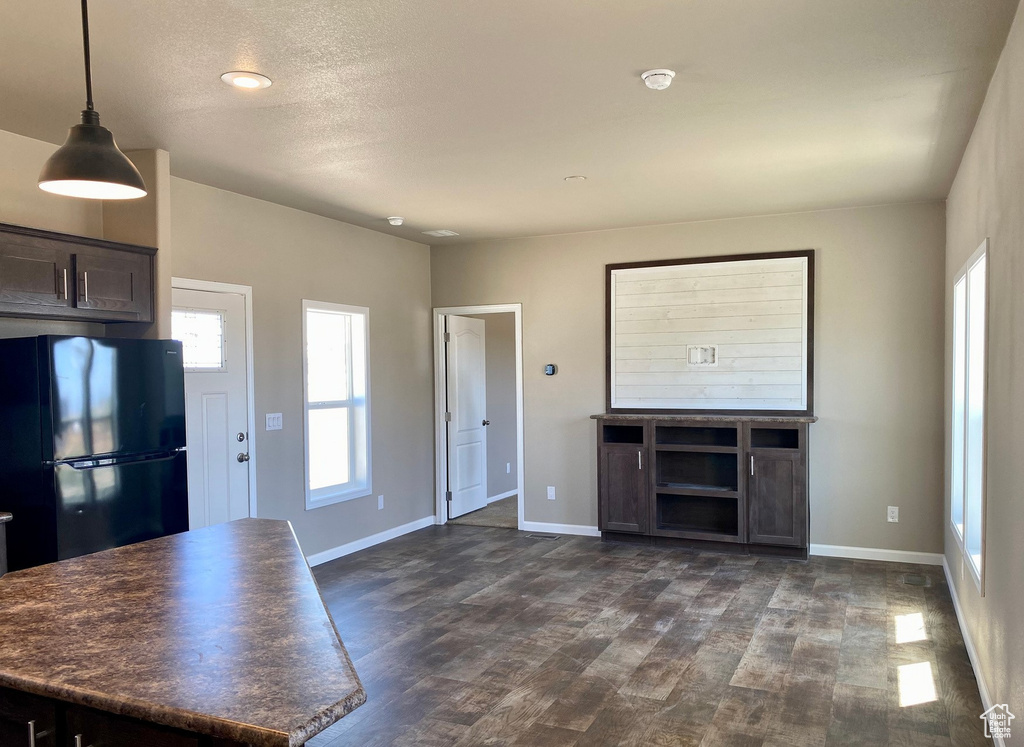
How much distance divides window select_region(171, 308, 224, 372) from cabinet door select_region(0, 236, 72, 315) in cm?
104

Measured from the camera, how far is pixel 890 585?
5.01m

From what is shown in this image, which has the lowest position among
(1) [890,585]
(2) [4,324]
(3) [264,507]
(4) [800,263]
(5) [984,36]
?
(1) [890,585]

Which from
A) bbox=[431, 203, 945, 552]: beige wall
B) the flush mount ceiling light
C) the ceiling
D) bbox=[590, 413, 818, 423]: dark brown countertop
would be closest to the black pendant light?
the ceiling

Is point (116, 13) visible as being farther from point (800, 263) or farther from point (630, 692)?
point (800, 263)

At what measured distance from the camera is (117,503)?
3.59m

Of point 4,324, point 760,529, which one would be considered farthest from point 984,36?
point 4,324

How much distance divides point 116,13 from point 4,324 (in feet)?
6.10

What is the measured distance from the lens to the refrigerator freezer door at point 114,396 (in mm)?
3369

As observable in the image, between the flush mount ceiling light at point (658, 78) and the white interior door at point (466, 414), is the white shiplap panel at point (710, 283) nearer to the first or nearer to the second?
the white interior door at point (466, 414)

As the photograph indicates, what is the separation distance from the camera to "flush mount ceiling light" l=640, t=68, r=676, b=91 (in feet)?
9.94

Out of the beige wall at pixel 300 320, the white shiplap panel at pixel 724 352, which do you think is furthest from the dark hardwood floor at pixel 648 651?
the white shiplap panel at pixel 724 352

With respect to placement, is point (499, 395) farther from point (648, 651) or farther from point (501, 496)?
point (648, 651)

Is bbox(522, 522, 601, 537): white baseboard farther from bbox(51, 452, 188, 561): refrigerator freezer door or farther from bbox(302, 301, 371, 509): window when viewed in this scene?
bbox(51, 452, 188, 561): refrigerator freezer door

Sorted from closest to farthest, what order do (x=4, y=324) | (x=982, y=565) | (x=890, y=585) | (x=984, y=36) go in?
(x=984, y=36) → (x=982, y=565) → (x=4, y=324) → (x=890, y=585)
